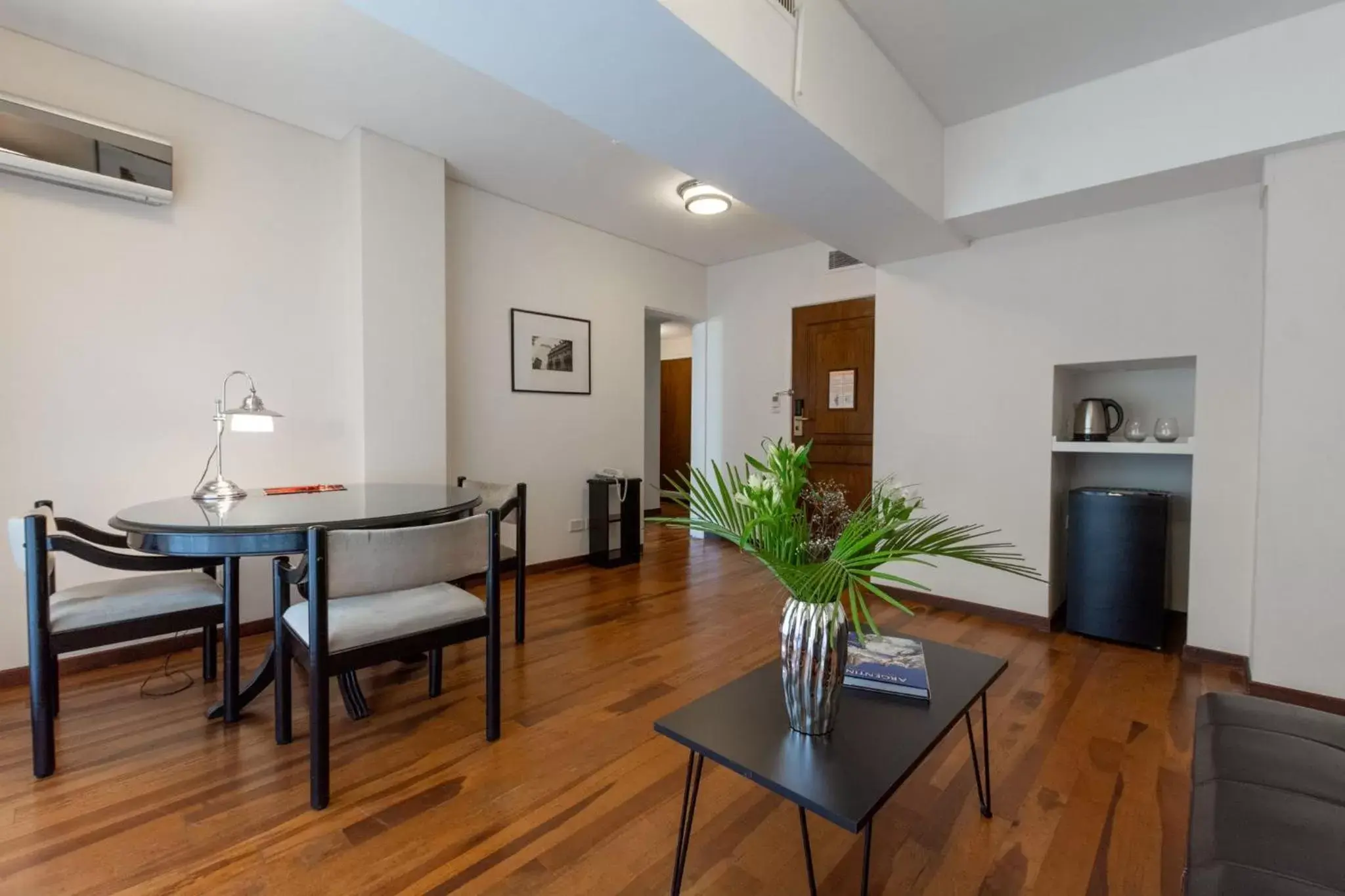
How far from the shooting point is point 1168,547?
3.28m

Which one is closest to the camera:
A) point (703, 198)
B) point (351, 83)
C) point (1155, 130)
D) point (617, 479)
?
point (1155, 130)

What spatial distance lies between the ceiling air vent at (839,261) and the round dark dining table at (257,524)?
373 cm

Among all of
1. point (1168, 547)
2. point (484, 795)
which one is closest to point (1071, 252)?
point (1168, 547)

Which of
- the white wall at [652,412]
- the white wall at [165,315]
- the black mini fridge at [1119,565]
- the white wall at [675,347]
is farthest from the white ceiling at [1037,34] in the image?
the white wall at [675,347]

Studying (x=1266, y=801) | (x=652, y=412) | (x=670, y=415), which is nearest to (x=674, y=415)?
(x=670, y=415)

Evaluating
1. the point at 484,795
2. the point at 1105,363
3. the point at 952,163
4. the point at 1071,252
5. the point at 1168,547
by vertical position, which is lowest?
the point at 484,795

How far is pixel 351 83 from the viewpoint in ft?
9.14

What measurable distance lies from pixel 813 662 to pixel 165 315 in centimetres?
337

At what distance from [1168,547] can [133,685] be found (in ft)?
17.1

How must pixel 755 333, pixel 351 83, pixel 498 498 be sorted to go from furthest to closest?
1. pixel 755 333
2. pixel 498 498
3. pixel 351 83

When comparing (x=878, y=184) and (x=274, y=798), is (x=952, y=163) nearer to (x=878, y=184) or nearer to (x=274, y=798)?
(x=878, y=184)

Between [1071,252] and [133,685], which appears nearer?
[133,685]

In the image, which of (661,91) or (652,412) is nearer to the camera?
(661,91)

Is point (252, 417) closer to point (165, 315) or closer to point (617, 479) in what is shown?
point (165, 315)
